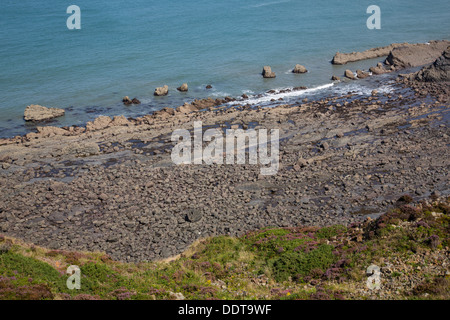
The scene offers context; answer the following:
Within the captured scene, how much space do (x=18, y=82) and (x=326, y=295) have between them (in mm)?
65553

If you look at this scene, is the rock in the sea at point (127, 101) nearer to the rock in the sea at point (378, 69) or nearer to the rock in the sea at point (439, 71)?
the rock in the sea at point (378, 69)

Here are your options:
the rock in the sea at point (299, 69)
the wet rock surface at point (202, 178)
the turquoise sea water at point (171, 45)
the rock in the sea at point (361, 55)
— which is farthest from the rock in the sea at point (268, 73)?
the wet rock surface at point (202, 178)

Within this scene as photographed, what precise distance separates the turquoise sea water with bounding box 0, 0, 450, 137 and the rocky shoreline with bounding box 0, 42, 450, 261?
37.0 feet

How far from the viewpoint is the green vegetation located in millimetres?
20266

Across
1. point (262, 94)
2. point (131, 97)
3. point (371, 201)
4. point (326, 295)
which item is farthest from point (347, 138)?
point (131, 97)

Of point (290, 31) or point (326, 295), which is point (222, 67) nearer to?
point (290, 31)

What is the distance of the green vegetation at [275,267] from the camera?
2027 centimetres

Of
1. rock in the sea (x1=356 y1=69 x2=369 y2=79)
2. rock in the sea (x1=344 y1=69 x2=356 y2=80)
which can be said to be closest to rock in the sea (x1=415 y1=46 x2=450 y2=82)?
rock in the sea (x1=356 y1=69 x2=369 y2=79)

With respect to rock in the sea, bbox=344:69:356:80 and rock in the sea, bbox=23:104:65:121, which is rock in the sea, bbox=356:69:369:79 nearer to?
rock in the sea, bbox=344:69:356:80

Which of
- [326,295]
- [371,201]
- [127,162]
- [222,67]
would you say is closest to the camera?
[326,295]

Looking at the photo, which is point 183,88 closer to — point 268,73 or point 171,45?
point 268,73

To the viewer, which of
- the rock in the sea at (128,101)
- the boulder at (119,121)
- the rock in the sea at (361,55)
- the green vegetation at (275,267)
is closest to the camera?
the green vegetation at (275,267)

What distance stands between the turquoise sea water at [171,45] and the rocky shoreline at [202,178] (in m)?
11.3

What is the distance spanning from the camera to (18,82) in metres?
69.1
